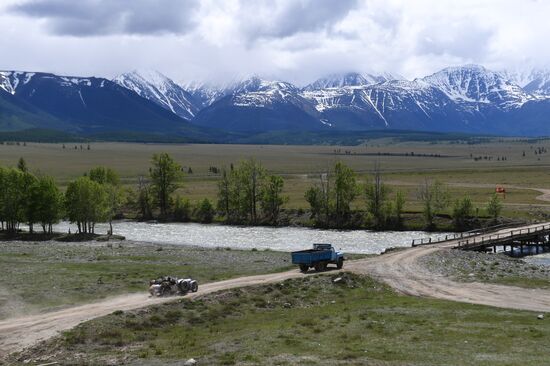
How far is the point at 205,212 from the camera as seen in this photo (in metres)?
151

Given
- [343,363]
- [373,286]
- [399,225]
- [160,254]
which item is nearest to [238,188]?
[399,225]

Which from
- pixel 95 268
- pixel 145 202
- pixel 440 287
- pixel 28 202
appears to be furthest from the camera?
pixel 145 202

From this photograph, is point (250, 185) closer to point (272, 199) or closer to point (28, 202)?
point (272, 199)

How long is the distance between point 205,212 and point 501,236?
71.3 m

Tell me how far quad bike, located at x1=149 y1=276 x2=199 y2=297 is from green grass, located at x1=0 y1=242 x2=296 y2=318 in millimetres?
3494

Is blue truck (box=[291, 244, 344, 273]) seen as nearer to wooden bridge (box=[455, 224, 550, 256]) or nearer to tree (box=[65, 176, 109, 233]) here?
wooden bridge (box=[455, 224, 550, 256])

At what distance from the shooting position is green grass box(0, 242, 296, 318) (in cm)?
5197

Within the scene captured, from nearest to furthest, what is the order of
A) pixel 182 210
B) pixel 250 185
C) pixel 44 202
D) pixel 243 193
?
pixel 44 202 → pixel 243 193 → pixel 250 185 → pixel 182 210

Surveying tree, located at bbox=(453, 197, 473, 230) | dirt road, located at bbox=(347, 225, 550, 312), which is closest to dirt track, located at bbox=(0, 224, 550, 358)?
dirt road, located at bbox=(347, 225, 550, 312)

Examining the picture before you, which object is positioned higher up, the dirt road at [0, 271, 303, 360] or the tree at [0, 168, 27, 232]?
the tree at [0, 168, 27, 232]

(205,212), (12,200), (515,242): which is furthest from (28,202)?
(515,242)

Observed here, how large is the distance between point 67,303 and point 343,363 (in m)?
25.2

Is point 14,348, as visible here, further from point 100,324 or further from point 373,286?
point 373,286

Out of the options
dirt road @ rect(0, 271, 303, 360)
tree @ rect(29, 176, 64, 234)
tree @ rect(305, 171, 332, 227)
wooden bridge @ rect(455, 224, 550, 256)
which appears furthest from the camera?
tree @ rect(305, 171, 332, 227)
